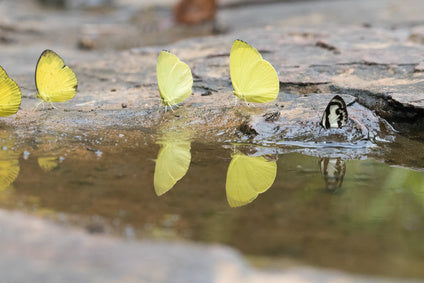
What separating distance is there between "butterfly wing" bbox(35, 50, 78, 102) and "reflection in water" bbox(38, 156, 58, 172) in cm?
103

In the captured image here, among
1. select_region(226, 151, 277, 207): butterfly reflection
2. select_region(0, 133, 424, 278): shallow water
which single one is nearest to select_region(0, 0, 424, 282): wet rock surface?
select_region(0, 133, 424, 278): shallow water

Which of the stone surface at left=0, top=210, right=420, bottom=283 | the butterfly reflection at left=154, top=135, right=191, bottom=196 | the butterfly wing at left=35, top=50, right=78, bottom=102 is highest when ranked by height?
the butterfly wing at left=35, top=50, right=78, bottom=102

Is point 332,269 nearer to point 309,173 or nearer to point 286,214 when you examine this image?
point 286,214

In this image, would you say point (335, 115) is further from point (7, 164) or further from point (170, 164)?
point (7, 164)

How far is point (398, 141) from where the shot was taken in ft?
9.04

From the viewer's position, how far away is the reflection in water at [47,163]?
2.05 m

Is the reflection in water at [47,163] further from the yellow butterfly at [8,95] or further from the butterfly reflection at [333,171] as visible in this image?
the butterfly reflection at [333,171]

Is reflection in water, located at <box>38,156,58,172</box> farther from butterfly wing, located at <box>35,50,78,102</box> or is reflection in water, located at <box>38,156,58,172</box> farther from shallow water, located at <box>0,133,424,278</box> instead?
butterfly wing, located at <box>35,50,78,102</box>

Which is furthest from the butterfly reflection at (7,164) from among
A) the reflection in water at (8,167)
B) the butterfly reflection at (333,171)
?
the butterfly reflection at (333,171)

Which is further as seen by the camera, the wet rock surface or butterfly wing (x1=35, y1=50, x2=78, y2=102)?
butterfly wing (x1=35, y1=50, x2=78, y2=102)

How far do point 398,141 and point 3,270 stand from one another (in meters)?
2.36

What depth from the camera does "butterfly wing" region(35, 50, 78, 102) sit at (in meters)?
3.04

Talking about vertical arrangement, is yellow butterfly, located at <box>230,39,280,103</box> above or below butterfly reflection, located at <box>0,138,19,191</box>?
above

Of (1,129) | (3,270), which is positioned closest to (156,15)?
(1,129)
